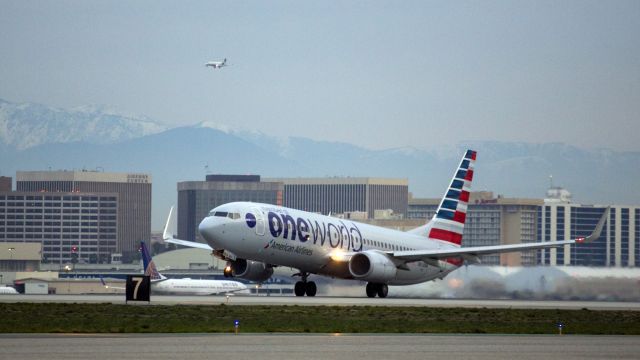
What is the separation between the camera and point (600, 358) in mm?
40969

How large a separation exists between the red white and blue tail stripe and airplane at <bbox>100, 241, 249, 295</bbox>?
974 inches

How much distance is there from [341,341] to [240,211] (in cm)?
3294

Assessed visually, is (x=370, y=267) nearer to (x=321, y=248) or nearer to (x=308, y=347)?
(x=321, y=248)

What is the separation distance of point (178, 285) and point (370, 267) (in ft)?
144

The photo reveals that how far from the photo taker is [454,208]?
314ft

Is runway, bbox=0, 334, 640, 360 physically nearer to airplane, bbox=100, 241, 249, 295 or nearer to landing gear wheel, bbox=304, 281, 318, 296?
landing gear wheel, bbox=304, 281, 318, 296

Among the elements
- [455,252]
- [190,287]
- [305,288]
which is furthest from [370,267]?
[190,287]

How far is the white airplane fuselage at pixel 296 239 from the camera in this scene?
77438 mm

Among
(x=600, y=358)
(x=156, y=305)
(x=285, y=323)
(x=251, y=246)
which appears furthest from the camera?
(x=251, y=246)

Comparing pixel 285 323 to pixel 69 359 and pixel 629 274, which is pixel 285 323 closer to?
pixel 69 359

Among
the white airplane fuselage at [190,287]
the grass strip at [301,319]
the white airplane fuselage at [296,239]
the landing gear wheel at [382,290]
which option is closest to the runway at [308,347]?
the grass strip at [301,319]

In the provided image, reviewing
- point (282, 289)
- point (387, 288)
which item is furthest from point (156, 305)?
point (282, 289)

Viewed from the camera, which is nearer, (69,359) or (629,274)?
(69,359)

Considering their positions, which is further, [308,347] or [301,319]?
[301,319]
